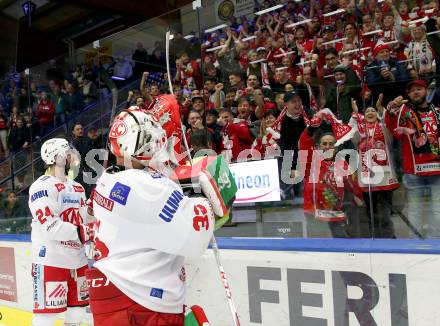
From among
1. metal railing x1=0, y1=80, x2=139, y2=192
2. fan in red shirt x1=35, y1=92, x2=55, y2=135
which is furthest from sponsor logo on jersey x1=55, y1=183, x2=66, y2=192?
fan in red shirt x1=35, y1=92, x2=55, y2=135

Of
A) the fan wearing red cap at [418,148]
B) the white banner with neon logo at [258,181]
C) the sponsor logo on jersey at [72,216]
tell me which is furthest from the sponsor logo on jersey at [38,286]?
the fan wearing red cap at [418,148]

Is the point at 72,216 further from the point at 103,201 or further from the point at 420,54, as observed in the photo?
the point at 420,54

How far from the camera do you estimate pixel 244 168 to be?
3.11 m

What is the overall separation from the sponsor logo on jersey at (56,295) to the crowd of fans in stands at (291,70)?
1209mm

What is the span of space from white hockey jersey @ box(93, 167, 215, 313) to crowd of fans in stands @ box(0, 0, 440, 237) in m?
1.23

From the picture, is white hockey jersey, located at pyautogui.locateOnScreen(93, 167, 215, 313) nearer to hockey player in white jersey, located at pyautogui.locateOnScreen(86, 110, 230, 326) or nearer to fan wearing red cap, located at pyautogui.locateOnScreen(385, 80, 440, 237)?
hockey player in white jersey, located at pyautogui.locateOnScreen(86, 110, 230, 326)

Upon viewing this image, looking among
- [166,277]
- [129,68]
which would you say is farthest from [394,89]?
[129,68]

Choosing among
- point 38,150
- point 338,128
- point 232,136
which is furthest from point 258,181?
point 38,150

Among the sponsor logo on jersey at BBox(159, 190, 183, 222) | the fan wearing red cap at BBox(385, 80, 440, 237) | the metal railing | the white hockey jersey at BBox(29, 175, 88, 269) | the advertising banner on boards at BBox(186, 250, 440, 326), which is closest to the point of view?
the sponsor logo on jersey at BBox(159, 190, 183, 222)

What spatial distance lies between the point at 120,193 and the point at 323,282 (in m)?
1.26

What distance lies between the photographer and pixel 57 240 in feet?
9.42

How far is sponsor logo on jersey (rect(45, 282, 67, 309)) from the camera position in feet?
9.39

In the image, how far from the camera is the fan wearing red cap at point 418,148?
224 centimetres

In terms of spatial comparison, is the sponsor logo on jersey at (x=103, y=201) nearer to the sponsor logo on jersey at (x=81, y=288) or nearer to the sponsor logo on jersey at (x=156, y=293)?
the sponsor logo on jersey at (x=156, y=293)
